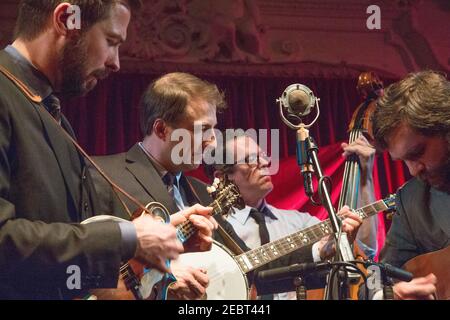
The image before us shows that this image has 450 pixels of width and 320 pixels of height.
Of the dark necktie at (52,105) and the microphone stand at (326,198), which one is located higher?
the dark necktie at (52,105)

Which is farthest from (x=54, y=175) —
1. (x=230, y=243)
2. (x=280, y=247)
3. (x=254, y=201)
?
(x=254, y=201)

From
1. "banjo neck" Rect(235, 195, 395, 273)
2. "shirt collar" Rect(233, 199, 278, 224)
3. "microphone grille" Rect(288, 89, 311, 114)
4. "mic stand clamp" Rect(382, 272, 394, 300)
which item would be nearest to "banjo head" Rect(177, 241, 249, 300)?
"banjo neck" Rect(235, 195, 395, 273)

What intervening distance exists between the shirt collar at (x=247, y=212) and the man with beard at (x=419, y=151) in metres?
1.27

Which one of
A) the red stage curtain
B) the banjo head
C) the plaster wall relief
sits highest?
the plaster wall relief

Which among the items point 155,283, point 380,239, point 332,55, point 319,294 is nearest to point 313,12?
point 332,55

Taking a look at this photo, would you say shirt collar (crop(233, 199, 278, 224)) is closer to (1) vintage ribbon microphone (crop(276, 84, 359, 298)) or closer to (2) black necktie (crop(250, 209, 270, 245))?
(2) black necktie (crop(250, 209, 270, 245))

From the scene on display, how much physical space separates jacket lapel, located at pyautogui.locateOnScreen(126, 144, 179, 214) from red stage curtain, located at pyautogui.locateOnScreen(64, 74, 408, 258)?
52.3 inches

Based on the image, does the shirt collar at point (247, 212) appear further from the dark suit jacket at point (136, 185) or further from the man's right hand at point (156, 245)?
the man's right hand at point (156, 245)

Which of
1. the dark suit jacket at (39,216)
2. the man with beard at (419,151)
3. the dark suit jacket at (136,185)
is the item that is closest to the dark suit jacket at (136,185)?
the dark suit jacket at (136,185)

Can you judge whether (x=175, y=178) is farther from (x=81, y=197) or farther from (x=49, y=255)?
(x=49, y=255)

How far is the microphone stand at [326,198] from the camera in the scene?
211 cm

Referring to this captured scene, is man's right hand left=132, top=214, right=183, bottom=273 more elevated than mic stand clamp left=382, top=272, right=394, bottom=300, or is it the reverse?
man's right hand left=132, top=214, right=183, bottom=273

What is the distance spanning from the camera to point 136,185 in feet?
9.61

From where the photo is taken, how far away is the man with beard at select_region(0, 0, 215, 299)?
1.89m
